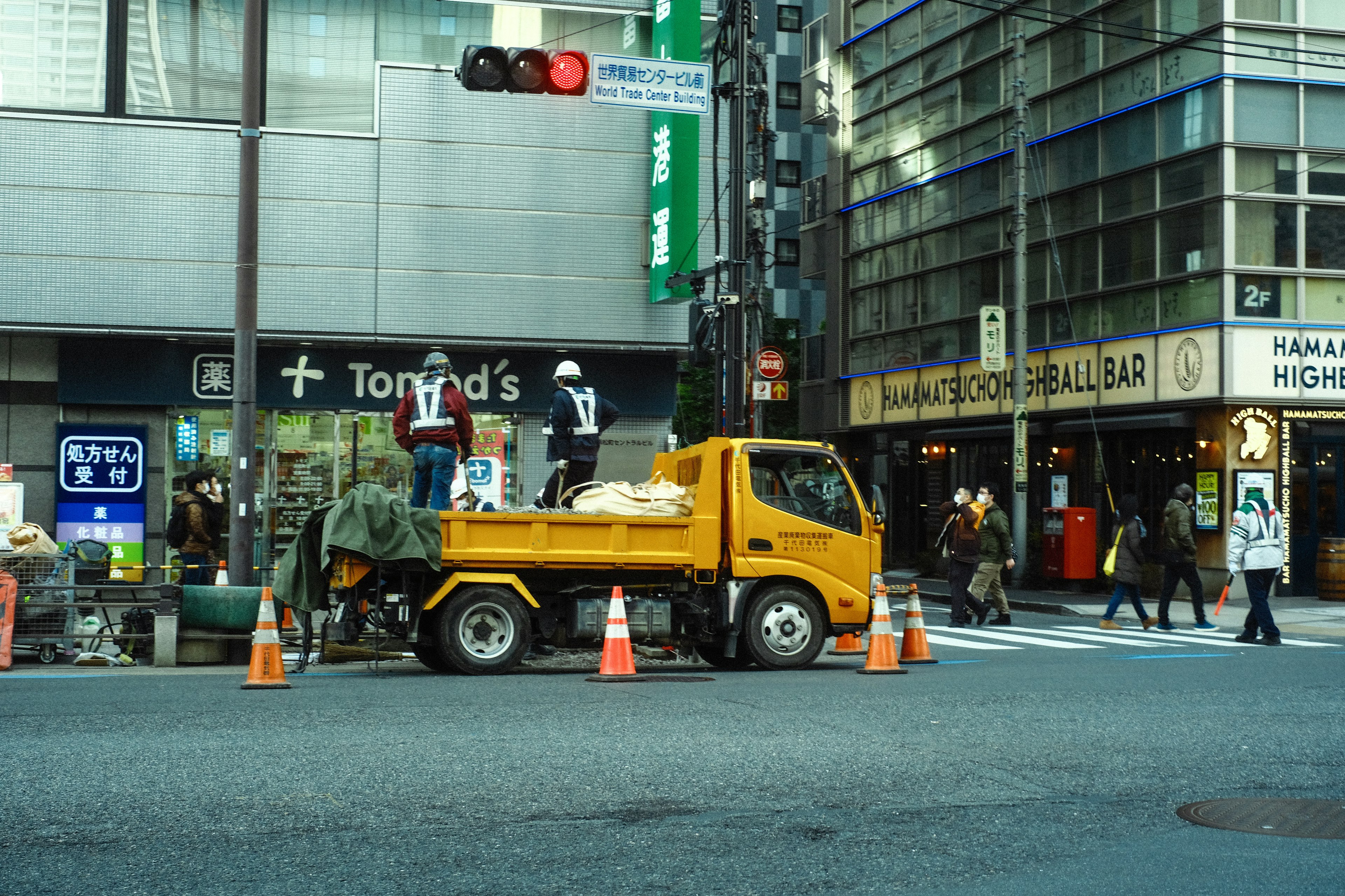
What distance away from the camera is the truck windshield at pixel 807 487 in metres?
12.7

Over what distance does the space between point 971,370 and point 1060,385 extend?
3219 mm

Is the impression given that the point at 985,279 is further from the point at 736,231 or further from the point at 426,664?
the point at 426,664

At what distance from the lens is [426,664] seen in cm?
1259

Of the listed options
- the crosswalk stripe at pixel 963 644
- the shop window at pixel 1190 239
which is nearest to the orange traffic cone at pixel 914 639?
the crosswalk stripe at pixel 963 644

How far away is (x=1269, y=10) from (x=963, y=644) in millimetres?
13574

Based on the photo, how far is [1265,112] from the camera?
22.8 m

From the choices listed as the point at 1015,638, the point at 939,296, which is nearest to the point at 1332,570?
the point at 1015,638

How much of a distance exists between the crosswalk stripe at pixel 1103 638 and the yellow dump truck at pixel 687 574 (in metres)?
4.82

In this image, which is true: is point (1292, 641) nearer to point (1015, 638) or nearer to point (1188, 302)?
A: point (1015, 638)

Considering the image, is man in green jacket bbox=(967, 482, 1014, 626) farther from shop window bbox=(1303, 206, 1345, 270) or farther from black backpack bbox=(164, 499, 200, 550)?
black backpack bbox=(164, 499, 200, 550)

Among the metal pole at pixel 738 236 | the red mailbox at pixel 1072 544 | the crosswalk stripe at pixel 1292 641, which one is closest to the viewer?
the crosswalk stripe at pixel 1292 641

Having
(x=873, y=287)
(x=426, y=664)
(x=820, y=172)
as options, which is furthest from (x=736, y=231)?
(x=820, y=172)

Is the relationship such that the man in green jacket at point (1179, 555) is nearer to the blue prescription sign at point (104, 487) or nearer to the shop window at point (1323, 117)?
the shop window at point (1323, 117)

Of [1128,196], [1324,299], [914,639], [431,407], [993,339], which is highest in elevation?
[1128,196]
